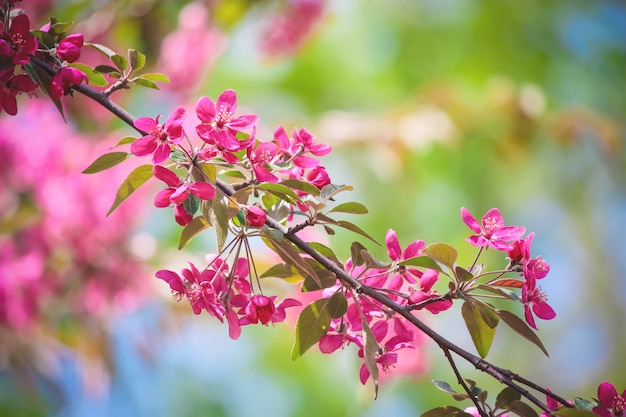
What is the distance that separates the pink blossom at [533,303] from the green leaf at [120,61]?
0.27 meters

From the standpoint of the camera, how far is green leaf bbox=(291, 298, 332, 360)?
1.30 ft

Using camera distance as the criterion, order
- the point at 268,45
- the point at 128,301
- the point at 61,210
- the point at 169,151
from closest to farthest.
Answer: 1. the point at 169,151
2. the point at 61,210
3. the point at 128,301
4. the point at 268,45

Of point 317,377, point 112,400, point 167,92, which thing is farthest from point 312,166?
point 317,377

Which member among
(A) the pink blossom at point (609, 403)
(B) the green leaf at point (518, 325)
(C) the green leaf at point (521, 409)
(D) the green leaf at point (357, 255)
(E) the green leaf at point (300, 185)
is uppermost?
(E) the green leaf at point (300, 185)

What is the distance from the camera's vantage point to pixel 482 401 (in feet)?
1.34

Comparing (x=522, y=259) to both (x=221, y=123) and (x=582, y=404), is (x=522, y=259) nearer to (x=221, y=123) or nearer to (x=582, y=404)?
(x=582, y=404)

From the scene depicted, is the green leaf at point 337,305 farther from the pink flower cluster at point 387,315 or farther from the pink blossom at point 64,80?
the pink blossom at point 64,80

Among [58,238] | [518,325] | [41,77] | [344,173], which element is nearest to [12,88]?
[41,77]

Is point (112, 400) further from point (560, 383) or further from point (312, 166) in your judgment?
point (312, 166)

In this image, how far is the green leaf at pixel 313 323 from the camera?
40 cm

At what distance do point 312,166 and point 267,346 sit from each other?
7.66 ft

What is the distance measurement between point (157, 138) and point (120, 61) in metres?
0.07

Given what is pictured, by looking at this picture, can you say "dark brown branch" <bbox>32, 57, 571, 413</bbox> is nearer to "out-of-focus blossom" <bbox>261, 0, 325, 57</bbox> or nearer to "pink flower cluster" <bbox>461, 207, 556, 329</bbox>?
"pink flower cluster" <bbox>461, 207, 556, 329</bbox>

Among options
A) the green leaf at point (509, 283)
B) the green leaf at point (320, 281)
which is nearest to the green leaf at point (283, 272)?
the green leaf at point (320, 281)
